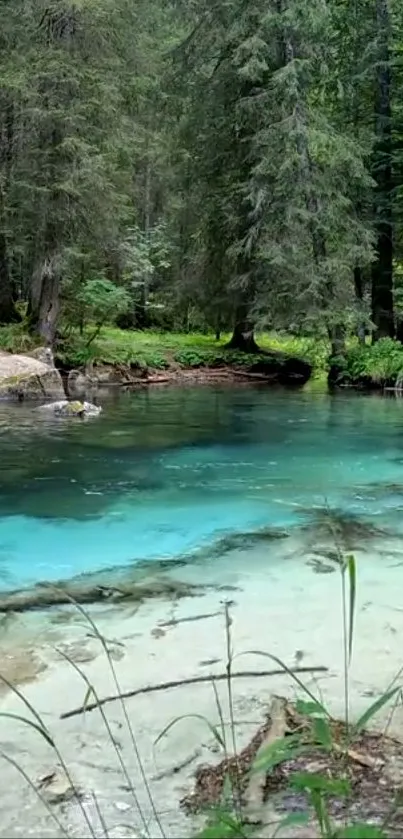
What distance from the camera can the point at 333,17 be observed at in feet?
65.6

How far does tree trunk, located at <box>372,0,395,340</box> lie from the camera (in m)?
19.6

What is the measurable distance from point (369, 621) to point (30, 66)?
15772 mm

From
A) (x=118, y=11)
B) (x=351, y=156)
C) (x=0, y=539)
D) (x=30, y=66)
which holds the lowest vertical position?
(x=0, y=539)

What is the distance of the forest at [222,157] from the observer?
55.0 ft

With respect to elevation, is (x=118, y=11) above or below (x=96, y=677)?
above

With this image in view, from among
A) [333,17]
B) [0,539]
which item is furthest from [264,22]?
[0,539]

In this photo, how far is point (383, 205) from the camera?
65.3ft

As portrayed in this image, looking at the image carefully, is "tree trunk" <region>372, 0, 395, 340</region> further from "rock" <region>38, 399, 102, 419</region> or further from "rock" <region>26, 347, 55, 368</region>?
"rock" <region>38, 399, 102, 419</region>

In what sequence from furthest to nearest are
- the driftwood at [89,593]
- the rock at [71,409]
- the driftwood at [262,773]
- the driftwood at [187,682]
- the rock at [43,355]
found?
1. the rock at [43,355]
2. the rock at [71,409]
3. the driftwood at [89,593]
4. the driftwood at [187,682]
5. the driftwood at [262,773]

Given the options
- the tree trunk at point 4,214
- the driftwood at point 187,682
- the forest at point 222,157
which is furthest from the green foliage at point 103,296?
Answer: the driftwood at point 187,682

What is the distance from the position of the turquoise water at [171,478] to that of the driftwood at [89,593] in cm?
26

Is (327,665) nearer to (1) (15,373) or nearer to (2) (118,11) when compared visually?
(1) (15,373)

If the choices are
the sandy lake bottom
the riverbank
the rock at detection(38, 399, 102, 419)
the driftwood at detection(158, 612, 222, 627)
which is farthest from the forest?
the driftwood at detection(158, 612, 222, 627)

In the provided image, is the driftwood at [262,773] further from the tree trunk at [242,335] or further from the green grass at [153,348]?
the tree trunk at [242,335]
